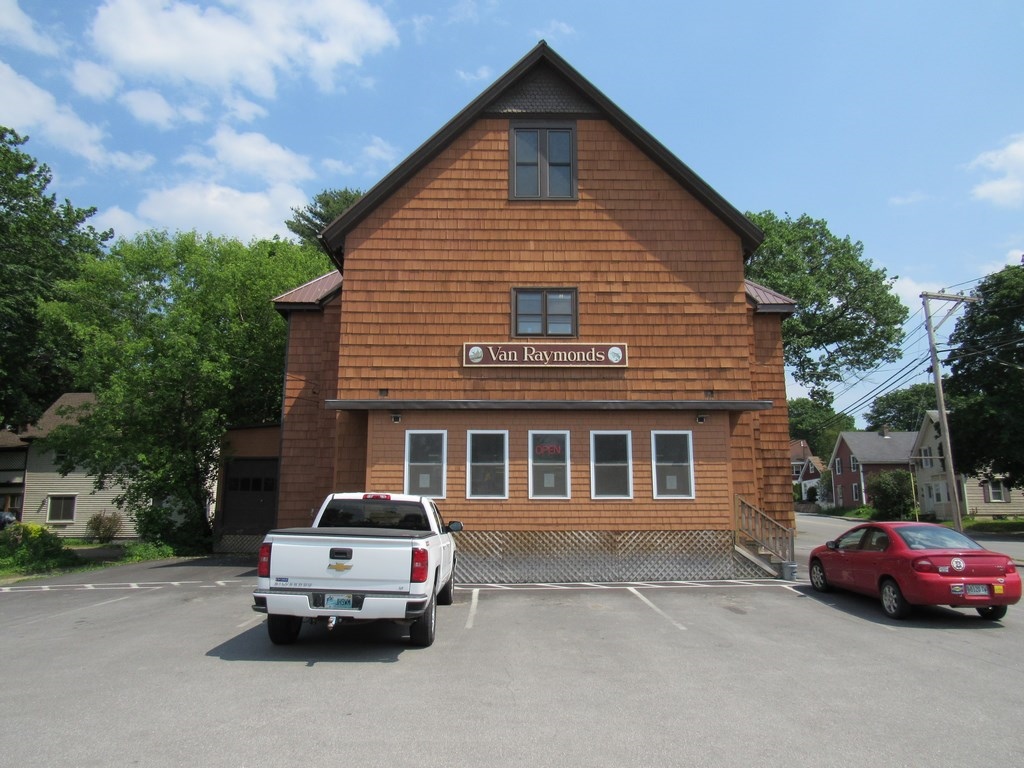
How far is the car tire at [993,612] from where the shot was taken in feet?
34.9

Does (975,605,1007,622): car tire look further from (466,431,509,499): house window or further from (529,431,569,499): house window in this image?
(466,431,509,499): house window

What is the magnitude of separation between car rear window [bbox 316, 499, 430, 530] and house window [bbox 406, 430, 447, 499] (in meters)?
5.38

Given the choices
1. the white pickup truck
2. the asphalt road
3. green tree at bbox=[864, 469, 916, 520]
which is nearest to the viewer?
the asphalt road

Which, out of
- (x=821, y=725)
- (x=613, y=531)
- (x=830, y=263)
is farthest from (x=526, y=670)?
(x=830, y=263)

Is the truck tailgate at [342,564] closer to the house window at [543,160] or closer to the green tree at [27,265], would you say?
the house window at [543,160]

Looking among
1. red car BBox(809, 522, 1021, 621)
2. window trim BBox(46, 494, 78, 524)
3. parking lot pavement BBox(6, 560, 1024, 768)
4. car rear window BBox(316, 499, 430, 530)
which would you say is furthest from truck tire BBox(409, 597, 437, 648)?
window trim BBox(46, 494, 78, 524)

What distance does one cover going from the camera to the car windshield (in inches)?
434

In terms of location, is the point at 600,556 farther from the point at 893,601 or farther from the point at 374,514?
the point at 374,514

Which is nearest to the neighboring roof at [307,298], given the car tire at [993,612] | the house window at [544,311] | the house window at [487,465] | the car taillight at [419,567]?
the house window at [544,311]

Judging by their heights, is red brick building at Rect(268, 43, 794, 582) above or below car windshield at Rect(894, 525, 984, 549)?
above

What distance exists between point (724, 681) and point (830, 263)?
39102 mm

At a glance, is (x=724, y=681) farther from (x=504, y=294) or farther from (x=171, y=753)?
(x=504, y=294)

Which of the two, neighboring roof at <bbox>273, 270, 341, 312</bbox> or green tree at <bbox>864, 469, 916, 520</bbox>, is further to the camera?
green tree at <bbox>864, 469, 916, 520</bbox>

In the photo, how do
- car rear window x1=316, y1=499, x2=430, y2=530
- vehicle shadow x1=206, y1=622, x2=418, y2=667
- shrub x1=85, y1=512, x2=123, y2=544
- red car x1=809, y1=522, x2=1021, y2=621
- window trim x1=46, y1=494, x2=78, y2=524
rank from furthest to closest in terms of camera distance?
window trim x1=46, y1=494, x2=78, y2=524, shrub x1=85, y1=512, x2=123, y2=544, red car x1=809, y1=522, x2=1021, y2=621, car rear window x1=316, y1=499, x2=430, y2=530, vehicle shadow x1=206, y1=622, x2=418, y2=667
